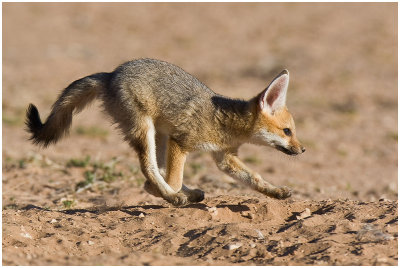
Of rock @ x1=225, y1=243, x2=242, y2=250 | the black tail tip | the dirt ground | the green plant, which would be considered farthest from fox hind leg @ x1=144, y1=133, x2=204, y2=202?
the black tail tip

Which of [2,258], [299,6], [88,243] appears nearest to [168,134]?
[88,243]

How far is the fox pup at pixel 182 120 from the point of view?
712cm

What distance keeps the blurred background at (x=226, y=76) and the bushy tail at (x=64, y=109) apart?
43 cm

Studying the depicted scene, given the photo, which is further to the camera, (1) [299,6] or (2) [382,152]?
(1) [299,6]

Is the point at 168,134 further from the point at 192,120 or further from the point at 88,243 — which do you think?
the point at 88,243

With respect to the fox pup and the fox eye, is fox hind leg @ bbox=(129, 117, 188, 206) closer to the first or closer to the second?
the fox pup

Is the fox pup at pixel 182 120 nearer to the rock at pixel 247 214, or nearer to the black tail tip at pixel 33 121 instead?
the rock at pixel 247 214

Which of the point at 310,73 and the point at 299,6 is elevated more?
the point at 299,6

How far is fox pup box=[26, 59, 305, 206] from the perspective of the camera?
7125 mm

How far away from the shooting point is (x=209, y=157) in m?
11.3

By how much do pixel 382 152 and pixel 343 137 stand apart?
1.07 m

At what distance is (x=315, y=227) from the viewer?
6.19 meters

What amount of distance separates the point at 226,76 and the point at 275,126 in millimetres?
11610

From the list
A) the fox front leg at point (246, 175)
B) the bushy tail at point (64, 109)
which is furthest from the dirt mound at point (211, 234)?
the bushy tail at point (64, 109)
